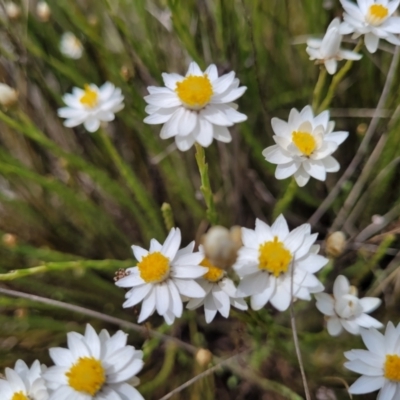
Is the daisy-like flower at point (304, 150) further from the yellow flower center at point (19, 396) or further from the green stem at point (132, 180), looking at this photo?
the yellow flower center at point (19, 396)

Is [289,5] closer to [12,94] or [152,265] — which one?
[12,94]

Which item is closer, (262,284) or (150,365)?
(262,284)

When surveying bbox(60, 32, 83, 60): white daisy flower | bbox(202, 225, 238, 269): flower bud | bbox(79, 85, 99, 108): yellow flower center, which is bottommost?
bbox(202, 225, 238, 269): flower bud

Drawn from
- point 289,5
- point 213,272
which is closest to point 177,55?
point 289,5

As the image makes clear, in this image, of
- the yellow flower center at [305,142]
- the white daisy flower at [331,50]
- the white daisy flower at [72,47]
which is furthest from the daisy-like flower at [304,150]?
the white daisy flower at [72,47]

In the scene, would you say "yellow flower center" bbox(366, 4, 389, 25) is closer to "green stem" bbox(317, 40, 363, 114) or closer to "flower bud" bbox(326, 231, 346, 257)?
"green stem" bbox(317, 40, 363, 114)

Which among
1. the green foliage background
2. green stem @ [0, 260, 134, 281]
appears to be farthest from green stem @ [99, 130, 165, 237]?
green stem @ [0, 260, 134, 281]
